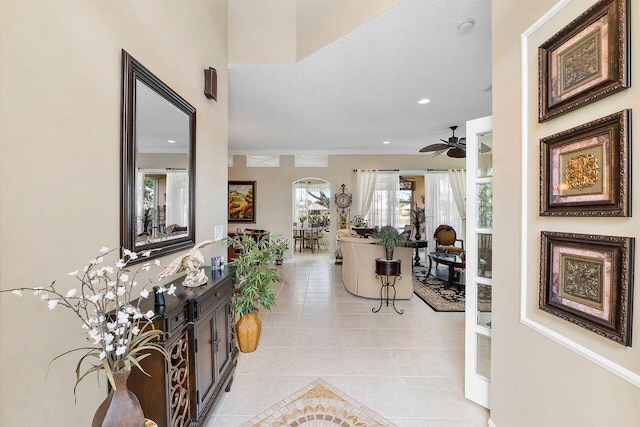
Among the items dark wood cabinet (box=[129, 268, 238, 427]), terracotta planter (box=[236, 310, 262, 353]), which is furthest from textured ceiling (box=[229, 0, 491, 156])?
terracotta planter (box=[236, 310, 262, 353])

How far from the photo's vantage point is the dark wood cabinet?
1295mm

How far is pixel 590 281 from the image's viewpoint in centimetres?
110

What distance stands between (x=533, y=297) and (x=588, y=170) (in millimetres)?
699

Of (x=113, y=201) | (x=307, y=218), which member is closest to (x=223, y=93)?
(x=113, y=201)

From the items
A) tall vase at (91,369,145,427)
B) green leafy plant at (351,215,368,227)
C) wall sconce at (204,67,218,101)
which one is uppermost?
wall sconce at (204,67,218,101)

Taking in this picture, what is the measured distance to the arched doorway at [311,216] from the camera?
985 cm

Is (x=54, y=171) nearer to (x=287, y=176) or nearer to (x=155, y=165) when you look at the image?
(x=155, y=165)

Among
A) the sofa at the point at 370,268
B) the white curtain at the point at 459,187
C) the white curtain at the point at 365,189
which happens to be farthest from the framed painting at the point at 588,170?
the white curtain at the point at 459,187

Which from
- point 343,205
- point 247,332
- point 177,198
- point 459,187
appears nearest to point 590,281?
point 177,198

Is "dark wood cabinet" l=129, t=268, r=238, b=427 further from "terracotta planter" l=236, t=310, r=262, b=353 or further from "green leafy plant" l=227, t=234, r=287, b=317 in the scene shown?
"terracotta planter" l=236, t=310, r=262, b=353

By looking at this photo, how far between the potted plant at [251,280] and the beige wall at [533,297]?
1.83m

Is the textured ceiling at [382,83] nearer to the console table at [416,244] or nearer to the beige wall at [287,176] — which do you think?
the beige wall at [287,176]

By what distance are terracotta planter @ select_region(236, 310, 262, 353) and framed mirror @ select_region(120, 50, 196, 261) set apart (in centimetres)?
106

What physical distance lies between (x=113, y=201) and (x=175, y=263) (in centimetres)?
48
